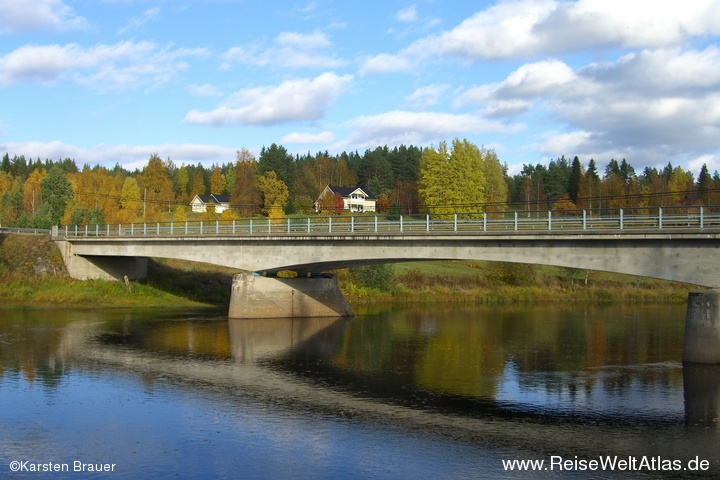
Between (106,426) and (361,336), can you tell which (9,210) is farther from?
(106,426)

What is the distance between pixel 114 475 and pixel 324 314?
37.9 metres

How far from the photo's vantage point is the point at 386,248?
155 feet

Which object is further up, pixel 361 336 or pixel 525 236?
pixel 525 236

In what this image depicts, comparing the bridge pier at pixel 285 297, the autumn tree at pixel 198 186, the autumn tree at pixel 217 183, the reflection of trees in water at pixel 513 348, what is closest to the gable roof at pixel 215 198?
the autumn tree at pixel 217 183

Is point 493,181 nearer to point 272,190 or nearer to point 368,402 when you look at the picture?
point 272,190

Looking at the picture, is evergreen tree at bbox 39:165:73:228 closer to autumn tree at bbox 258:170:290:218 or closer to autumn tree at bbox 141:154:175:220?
autumn tree at bbox 141:154:175:220

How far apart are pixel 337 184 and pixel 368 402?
15611cm

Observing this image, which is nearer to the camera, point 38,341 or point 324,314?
point 38,341

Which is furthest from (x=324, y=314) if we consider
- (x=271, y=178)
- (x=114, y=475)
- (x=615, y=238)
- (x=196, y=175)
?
(x=196, y=175)

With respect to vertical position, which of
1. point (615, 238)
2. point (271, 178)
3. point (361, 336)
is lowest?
point (361, 336)

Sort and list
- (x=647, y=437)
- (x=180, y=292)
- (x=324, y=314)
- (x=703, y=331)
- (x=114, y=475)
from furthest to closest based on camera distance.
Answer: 1. (x=180, y=292)
2. (x=324, y=314)
3. (x=703, y=331)
4. (x=647, y=437)
5. (x=114, y=475)

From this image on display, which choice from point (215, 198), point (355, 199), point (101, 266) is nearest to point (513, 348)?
point (101, 266)

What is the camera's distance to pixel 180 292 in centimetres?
6850

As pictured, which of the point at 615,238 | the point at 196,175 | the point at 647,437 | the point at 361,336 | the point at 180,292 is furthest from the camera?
the point at 196,175
